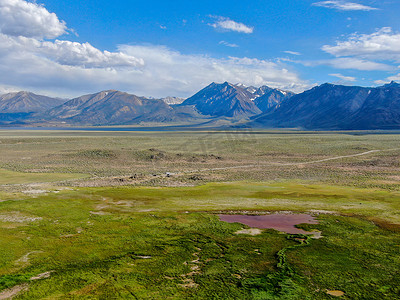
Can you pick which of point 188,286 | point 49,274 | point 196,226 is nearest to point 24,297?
point 49,274

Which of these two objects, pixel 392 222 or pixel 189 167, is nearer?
pixel 392 222

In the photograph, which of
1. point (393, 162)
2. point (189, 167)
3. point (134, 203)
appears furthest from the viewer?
point (393, 162)

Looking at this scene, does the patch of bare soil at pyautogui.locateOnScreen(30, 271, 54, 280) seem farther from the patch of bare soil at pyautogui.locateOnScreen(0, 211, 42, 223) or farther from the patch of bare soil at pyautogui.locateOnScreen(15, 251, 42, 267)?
the patch of bare soil at pyautogui.locateOnScreen(0, 211, 42, 223)

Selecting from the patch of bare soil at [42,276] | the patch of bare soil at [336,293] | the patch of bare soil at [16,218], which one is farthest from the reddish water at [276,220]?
the patch of bare soil at [16,218]

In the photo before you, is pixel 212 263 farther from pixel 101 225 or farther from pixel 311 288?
pixel 101 225

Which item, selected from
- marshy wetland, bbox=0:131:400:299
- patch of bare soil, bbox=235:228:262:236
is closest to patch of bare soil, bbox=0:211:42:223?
marshy wetland, bbox=0:131:400:299

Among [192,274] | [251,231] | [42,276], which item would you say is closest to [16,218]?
[42,276]

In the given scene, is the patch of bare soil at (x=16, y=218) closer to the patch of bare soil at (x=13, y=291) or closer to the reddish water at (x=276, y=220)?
the patch of bare soil at (x=13, y=291)

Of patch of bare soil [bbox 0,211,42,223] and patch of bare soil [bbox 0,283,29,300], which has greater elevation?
patch of bare soil [bbox 0,283,29,300]
